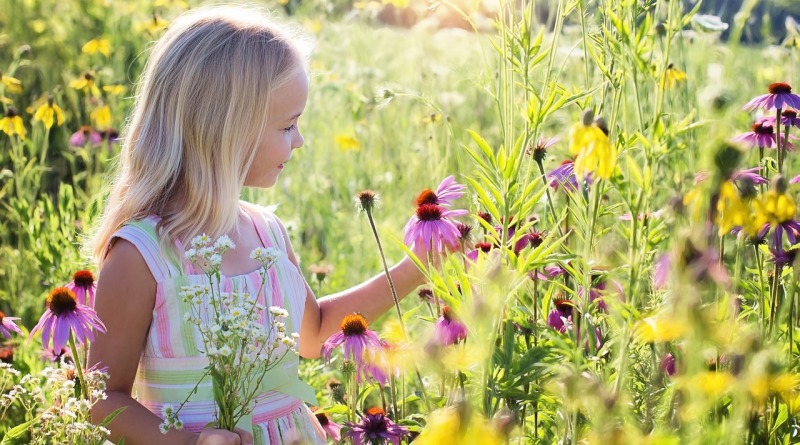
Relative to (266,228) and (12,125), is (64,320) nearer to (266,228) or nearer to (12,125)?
(266,228)

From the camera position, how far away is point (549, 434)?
1415 mm

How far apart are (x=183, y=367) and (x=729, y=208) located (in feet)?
3.09

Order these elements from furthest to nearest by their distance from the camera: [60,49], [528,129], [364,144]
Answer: [60,49], [364,144], [528,129]

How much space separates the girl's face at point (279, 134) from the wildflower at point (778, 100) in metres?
0.73

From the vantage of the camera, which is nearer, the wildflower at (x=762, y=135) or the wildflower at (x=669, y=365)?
the wildflower at (x=669, y=365)

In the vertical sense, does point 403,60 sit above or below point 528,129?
below

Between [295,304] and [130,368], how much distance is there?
0.33 metres

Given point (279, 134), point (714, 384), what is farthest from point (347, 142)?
point (714, 384)

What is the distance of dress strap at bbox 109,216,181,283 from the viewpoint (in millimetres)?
1491

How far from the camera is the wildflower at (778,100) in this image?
1562mm

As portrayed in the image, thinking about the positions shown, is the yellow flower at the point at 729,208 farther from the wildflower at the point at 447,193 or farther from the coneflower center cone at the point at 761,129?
the coneflower center cone at the point at 761,129

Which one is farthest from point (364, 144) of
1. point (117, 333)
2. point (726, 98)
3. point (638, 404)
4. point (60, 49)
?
point (726, 98)

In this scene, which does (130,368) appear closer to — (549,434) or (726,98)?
(549,434)

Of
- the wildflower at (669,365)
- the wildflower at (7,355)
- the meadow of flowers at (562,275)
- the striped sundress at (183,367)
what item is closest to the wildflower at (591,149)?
the meadow of flowers at (562,275)
